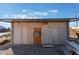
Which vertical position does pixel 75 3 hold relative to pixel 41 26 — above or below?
above

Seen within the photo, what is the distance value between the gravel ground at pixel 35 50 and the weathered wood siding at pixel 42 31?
0.07 meters

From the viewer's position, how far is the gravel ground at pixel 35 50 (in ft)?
4.41

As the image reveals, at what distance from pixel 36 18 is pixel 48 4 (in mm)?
274

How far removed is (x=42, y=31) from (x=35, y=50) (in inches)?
11.6

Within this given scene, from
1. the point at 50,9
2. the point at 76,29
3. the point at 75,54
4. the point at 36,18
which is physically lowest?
the point at 75,54

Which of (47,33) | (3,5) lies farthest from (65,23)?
(3,5)

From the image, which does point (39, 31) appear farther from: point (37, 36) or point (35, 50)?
point (35, 50)

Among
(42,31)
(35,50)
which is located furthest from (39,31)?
(35,50)

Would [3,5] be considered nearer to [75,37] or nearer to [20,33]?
[20,33]

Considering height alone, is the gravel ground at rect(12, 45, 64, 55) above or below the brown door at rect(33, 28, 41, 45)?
below

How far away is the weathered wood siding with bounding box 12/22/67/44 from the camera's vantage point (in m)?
1.32

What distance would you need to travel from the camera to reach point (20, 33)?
53.1 inches

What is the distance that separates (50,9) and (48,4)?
0.26 feet

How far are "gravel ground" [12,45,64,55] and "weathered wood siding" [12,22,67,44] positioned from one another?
0.07m
